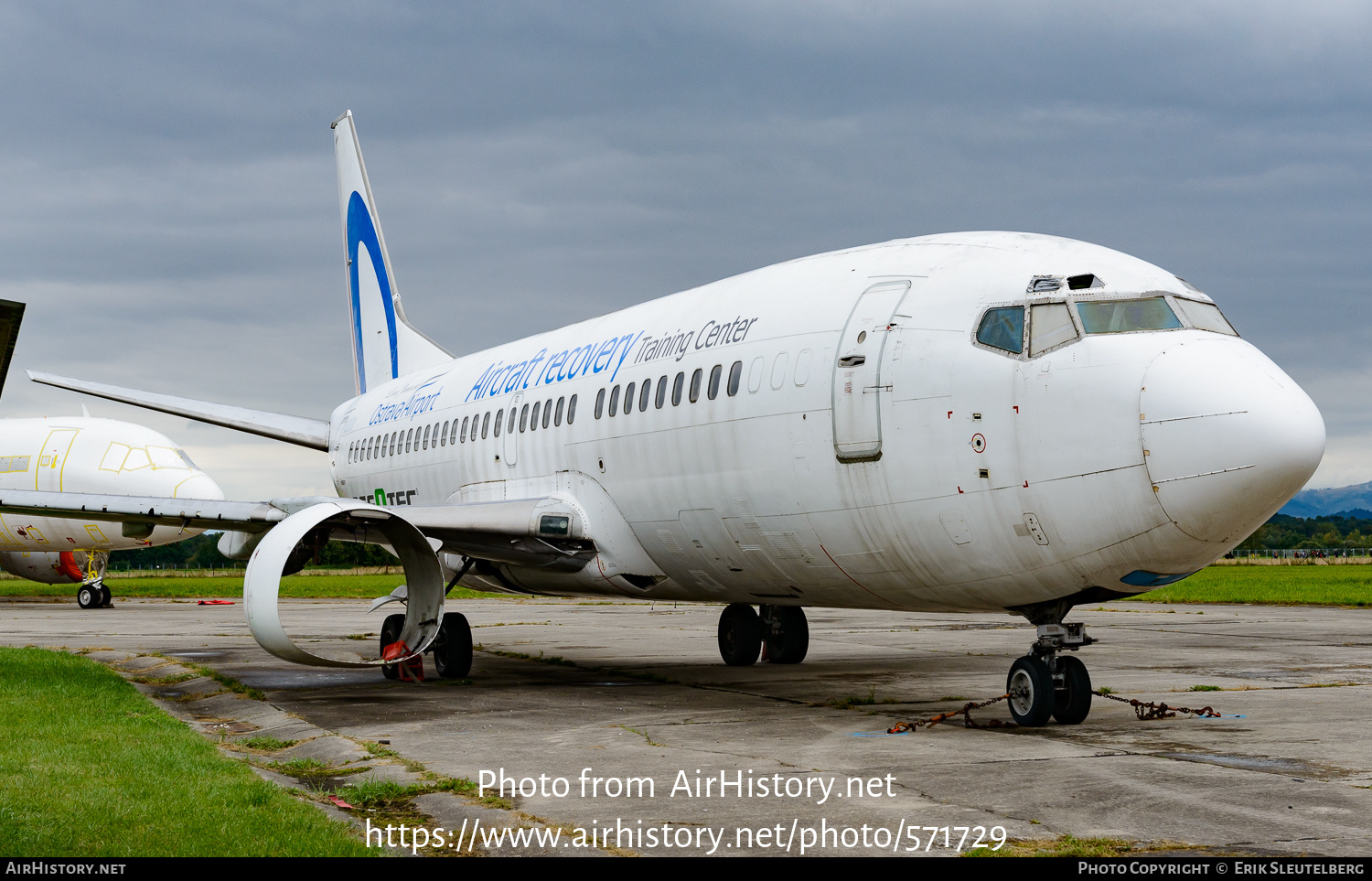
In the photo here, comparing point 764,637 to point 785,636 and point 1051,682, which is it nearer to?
point 785,636

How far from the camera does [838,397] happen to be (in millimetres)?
10422

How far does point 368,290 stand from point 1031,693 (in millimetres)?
18978

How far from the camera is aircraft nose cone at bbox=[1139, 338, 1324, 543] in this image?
8.33 meters

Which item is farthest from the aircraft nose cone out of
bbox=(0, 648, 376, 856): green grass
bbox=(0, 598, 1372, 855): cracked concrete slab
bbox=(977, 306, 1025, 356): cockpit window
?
bbox=(0, 648, 376, 856): green grass

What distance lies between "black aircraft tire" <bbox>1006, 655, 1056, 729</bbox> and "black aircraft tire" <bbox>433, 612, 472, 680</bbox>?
7.78m

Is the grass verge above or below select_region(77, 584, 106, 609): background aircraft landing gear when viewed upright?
above

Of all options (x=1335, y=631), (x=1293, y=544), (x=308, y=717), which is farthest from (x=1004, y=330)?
(x=1293, y=544)

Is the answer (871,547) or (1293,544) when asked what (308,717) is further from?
(1293,544)

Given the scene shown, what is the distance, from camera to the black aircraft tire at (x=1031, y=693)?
31.8 ft

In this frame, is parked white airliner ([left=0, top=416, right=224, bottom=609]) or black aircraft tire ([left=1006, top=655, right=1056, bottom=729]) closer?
black aircraft tire ([left=1006, top=655, right=1056, bottom=729])

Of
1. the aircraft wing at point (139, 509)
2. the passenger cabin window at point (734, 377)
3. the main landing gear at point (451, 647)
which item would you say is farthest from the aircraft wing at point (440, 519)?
the passenger cabin window at point (734, 377)

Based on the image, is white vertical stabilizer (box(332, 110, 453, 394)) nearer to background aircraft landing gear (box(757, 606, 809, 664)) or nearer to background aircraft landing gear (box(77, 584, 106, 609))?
background aircraft landing gear (box(757, 606, 809, 664))

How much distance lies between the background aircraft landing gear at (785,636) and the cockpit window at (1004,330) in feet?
26.7

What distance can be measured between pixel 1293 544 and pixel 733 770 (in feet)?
503
